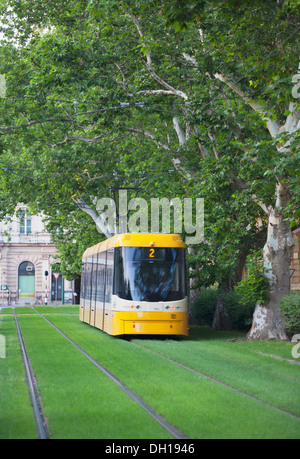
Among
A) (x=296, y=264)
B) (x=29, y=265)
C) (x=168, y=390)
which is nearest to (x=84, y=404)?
(x=168, y=390)

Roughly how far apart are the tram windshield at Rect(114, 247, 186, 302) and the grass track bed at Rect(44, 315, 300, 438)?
6.09 m

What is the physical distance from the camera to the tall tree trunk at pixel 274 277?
22.3 m

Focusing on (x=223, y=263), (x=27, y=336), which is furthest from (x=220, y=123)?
(x=27, y=336)

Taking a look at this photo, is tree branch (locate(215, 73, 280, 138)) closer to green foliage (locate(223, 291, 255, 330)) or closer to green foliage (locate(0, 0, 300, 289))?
green foliage (locate(0, 0, 300, 289))

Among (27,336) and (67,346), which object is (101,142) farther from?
(67,346)

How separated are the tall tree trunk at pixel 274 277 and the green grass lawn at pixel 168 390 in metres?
1.35

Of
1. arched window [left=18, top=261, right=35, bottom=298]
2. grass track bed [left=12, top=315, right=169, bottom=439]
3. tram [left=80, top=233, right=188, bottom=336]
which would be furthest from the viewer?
arched window [left=18, top=261, right=35, bottom=298]

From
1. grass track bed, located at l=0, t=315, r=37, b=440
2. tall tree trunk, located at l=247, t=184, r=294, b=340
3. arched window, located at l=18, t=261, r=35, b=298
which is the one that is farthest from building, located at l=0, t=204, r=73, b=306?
grass track bed, located at l=0, t=315, r=37, b=440

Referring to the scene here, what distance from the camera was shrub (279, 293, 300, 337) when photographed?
2139 centimetres

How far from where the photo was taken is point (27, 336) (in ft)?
81.1

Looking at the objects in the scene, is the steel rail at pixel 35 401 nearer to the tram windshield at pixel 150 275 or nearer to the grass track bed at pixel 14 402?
the grass track bed at pixel 14 402

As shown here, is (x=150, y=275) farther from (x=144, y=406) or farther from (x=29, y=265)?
(x=29, y=265)

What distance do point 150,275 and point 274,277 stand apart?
369 centimetres
